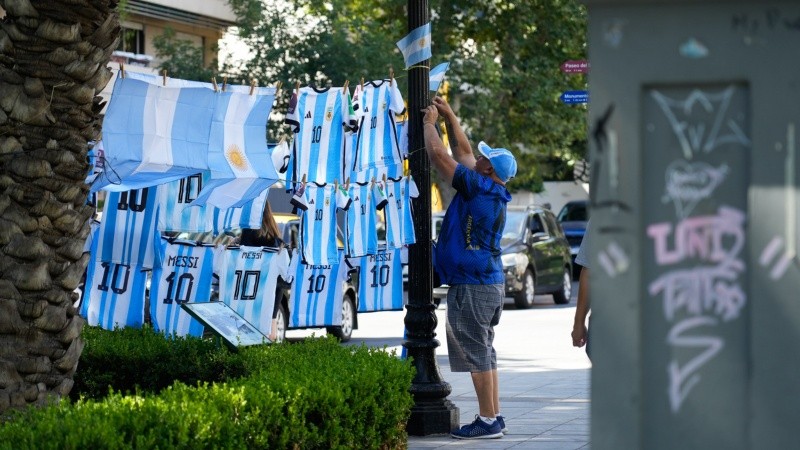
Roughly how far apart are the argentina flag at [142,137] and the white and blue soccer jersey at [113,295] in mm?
915

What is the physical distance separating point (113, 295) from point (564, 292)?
16.8 m

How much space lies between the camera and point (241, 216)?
35.4 feet

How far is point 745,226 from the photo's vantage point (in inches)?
135

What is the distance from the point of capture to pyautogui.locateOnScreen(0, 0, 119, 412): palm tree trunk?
6355mm

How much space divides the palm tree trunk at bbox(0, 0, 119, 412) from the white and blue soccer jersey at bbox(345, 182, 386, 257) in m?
4.06

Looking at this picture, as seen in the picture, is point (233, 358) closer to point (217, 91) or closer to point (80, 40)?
point (80, 40)

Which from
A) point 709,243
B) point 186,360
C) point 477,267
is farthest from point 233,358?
point 709,243

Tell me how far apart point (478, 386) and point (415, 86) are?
2.07 metres

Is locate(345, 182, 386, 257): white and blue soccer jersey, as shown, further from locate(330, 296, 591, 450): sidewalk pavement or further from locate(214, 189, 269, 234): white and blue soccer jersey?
locate(330, 296, 591, 450): sidewalk pavement

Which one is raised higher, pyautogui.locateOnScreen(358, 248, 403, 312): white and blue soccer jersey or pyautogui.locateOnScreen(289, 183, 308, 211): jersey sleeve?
pyautogui.locateOnScreen(289, 183, 308, 211): jersey sleeve

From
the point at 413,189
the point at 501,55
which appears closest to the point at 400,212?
the point at 413,189

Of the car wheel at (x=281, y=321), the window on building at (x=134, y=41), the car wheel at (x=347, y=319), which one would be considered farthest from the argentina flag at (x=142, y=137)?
the window on building at (x=134, y=41)

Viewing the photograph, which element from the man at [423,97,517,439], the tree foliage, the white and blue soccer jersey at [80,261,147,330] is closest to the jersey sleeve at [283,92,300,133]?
the white and blue soccer jersey at [80,261,147,330]

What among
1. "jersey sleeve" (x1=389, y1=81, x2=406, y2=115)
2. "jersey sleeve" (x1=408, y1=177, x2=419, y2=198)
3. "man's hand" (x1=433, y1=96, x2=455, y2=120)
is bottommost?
"jersey sleeve" (x1=408, y1=177, x2=419, y2=198)
